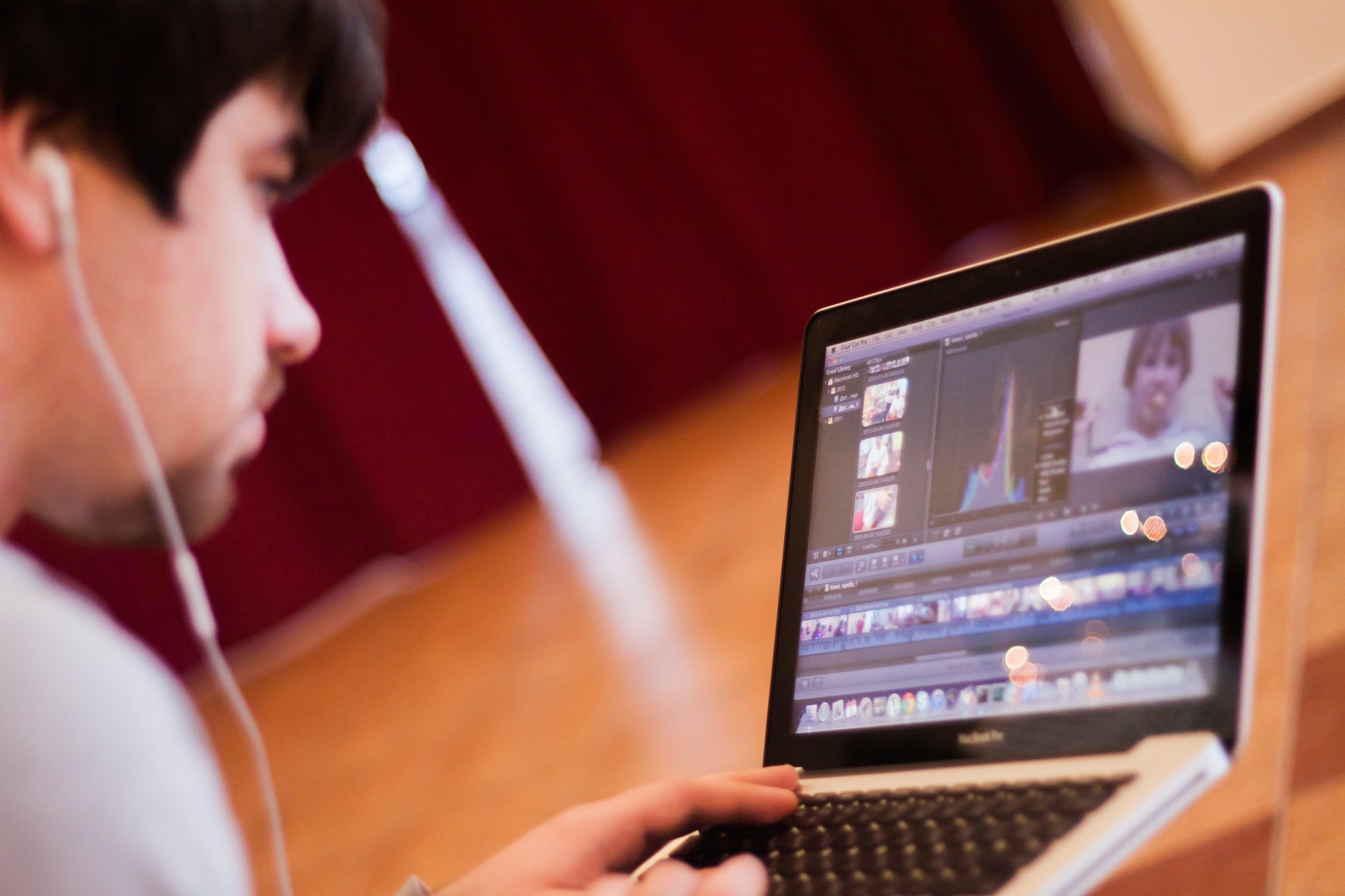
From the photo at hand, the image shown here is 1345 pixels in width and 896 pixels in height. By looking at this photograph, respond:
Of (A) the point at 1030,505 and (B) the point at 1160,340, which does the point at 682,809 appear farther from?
(B) the point at 1160,340

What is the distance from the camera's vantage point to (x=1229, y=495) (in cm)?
57

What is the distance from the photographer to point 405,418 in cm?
332

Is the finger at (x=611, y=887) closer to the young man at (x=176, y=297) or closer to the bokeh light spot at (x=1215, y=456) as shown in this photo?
the young man at (x=176, y=297)

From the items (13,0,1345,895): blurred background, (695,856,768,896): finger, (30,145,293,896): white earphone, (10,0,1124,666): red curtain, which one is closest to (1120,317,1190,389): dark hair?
(695,856,768,896): finger

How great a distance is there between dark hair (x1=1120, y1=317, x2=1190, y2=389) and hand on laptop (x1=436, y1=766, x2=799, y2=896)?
0.95ft

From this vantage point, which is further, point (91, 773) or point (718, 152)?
point (718, 152)

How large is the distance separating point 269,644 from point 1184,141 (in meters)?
2.74

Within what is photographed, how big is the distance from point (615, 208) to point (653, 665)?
6.20ft

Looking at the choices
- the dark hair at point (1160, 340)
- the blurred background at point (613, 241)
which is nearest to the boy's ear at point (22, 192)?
the dark hair at point (1160, 340)

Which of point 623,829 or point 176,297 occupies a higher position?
point 176,297

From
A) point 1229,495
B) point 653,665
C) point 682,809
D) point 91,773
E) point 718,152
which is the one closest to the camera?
point 91,773

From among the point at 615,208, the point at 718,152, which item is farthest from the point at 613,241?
the point at 718,152

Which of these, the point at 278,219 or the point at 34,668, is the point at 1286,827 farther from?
the point at 278,219

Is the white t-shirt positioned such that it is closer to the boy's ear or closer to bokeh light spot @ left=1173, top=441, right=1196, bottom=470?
the boy's ear
